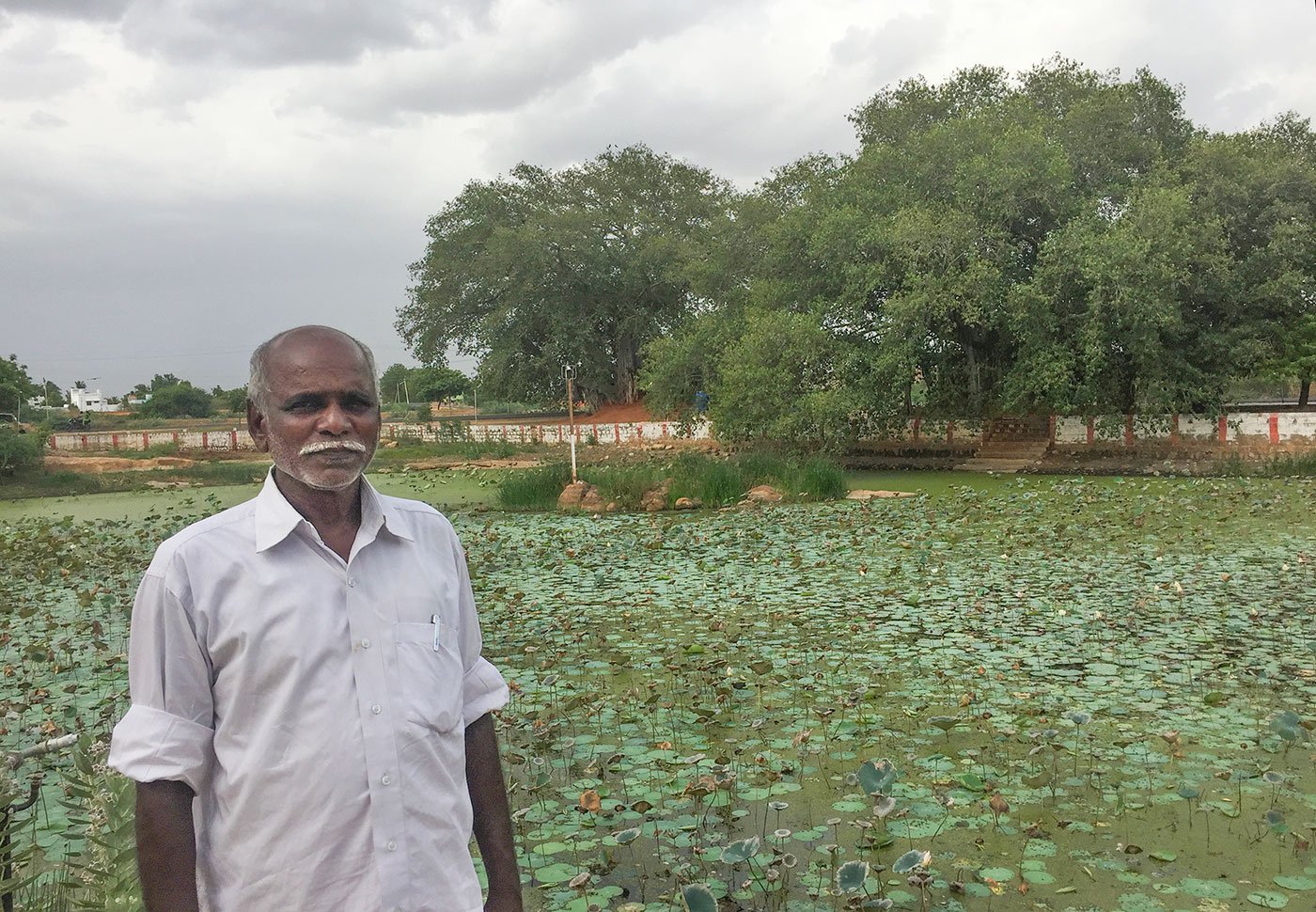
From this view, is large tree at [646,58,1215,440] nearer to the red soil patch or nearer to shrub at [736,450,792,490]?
shrub at [736,450,792,490]

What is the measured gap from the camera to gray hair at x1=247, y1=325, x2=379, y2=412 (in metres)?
1.64

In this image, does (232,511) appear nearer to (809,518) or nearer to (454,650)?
(454,650)

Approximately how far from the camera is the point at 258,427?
5.61 feet

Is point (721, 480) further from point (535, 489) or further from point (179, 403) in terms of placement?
point (179, 403)

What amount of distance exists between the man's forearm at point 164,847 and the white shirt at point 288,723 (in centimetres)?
3

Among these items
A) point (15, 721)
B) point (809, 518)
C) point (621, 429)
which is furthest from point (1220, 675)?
point (621, 429)

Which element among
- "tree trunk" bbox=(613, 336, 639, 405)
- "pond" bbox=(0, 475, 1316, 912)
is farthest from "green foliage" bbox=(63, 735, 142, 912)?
"tree trunk" bbox=(613, 336, 639, 405)

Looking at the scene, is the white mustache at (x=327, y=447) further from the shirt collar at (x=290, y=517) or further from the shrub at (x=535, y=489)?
the shrub at (x=535, y=489)

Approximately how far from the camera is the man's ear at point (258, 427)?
1.67 metres

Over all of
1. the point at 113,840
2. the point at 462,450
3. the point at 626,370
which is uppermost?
the point at 626,370

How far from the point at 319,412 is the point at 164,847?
0.62 m

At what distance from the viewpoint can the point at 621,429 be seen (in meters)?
30.7

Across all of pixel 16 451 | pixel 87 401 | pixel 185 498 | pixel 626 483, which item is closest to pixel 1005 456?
pixel 626 483

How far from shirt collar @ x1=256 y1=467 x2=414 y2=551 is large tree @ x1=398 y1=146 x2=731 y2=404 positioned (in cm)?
3203
